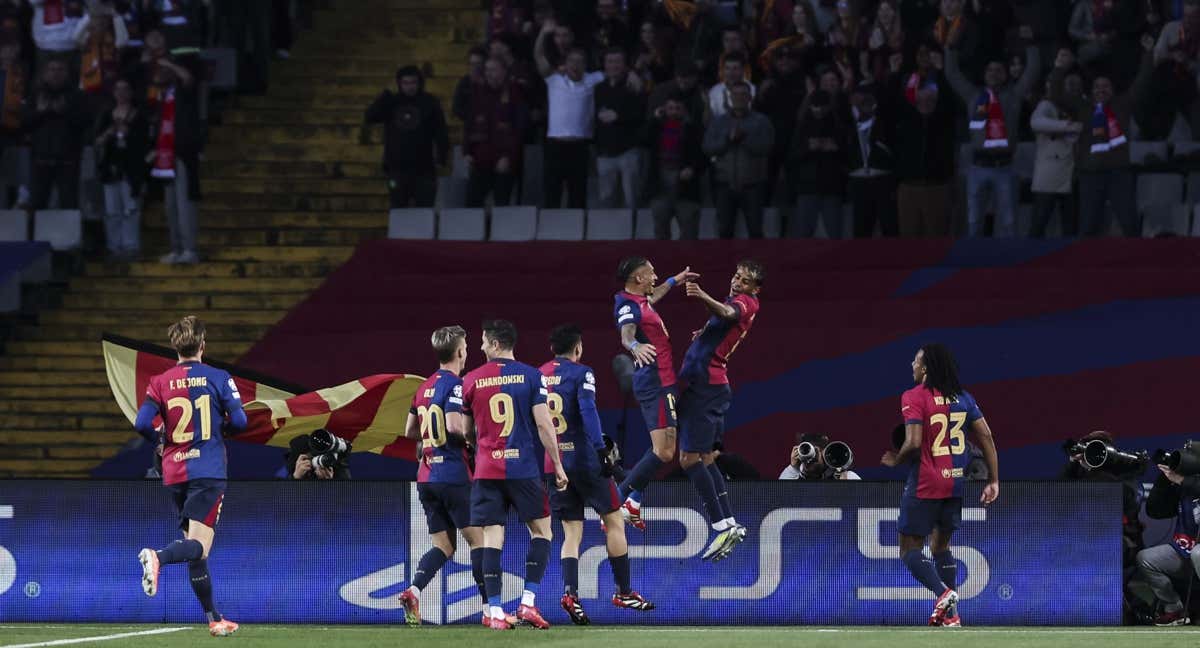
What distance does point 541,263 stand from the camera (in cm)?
2150

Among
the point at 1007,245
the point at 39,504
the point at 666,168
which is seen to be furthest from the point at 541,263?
the point at 39,504

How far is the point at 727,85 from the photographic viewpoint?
22031mm

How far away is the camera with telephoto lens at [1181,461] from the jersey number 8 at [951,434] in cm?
187

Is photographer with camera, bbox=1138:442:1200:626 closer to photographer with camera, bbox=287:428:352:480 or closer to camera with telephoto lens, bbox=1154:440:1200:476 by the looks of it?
camera with telephoto lens, bbox=1154:440:1200:476

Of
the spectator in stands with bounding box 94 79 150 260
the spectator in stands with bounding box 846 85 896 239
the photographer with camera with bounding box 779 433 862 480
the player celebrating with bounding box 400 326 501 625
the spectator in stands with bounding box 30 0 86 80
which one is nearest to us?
the player celebrating with bounding box 400 326 501 625

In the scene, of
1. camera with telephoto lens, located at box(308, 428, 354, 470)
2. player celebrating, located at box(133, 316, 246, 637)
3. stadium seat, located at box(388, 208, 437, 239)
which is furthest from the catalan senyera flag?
stadium seat, located at box(388, 208, 437, 239)

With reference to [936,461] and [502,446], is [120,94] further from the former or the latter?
[936,461]

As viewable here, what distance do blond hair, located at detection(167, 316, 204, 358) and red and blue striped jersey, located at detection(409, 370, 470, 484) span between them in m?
1.58

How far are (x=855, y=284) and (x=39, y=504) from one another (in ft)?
27.8

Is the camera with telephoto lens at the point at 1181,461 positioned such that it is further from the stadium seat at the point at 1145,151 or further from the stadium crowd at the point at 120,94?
the stadium crowd at the point at 120,94

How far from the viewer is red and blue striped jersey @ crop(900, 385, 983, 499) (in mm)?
14492

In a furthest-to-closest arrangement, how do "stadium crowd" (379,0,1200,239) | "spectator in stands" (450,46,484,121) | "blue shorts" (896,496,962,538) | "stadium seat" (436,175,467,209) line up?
"stadium seat" (436,175,467,209), "spectator in stands" (450,46,484,121), "stadium crowd" (379,0,1200,239), "blue shorts" (896,496,962,538)

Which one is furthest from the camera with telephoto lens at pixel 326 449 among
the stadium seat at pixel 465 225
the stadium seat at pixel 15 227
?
the stadium seat at pixel 15 227

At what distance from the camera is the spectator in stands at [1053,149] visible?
2131 centimetres
